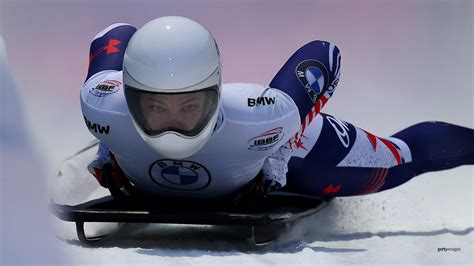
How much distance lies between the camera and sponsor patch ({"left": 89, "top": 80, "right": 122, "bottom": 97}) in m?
5.07

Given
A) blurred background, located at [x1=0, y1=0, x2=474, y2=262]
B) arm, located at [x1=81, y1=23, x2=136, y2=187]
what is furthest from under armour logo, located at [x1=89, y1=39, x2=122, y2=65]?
blurred background, located at [x1=0, y1=0, x2=474, y2=262]

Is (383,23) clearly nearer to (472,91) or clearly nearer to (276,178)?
(472,91)

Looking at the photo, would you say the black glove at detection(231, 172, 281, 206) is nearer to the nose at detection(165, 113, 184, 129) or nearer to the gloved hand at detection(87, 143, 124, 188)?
the gloved hand at detection(87, 143, 124, 188)

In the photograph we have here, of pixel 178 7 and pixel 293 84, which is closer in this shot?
pixel 293 84

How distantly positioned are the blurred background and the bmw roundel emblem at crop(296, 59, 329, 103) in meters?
1.57

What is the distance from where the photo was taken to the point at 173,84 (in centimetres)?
454

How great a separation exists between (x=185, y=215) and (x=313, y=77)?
1.17 meters

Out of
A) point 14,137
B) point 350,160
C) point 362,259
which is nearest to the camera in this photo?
point 14,137

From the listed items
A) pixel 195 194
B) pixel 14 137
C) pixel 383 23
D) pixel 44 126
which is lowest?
pixel 44 126

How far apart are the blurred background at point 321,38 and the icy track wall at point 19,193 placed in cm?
363

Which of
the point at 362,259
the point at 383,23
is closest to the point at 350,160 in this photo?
the point at 362,259

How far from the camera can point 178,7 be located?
844 centimetres

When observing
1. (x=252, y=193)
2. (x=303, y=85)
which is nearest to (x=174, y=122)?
(x=252, y=193)

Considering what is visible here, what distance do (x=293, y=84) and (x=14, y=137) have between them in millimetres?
2182
